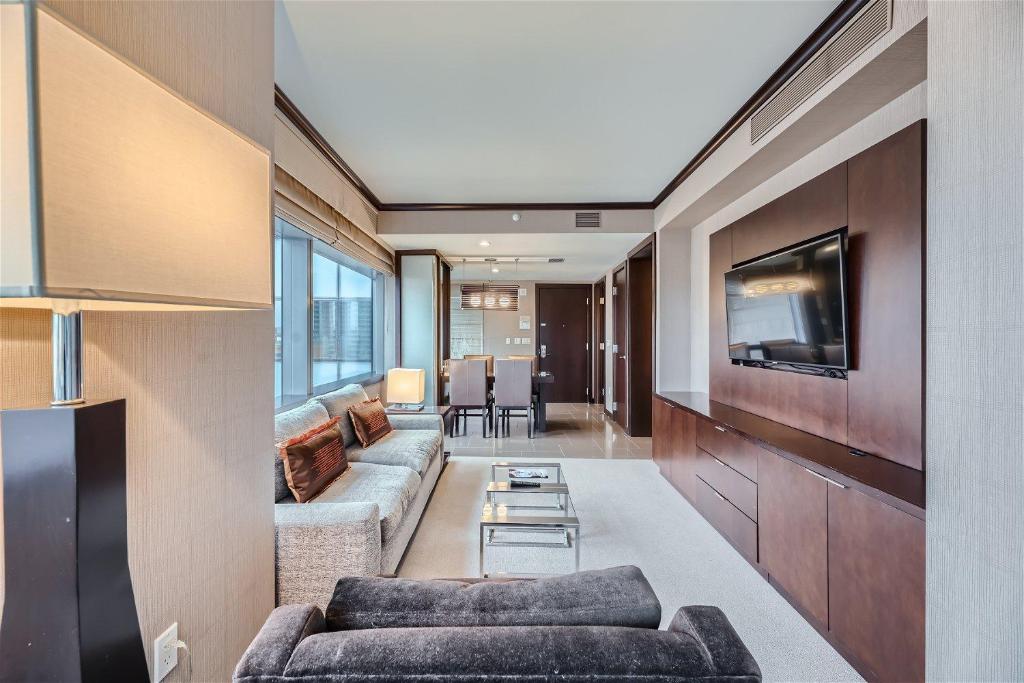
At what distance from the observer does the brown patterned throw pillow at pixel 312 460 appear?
234cm

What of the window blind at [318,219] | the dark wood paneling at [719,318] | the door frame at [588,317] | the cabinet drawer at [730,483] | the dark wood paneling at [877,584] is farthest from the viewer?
the door frame at [588,317]

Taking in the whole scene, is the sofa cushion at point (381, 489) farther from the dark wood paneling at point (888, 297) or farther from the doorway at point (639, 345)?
the doorway at point (639, 345)

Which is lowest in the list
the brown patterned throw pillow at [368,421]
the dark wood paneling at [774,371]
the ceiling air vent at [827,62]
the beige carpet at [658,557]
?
the beige carpet at [658,557]

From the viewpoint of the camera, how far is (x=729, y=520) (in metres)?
2.82

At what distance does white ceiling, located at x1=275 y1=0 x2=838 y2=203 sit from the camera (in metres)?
2.01

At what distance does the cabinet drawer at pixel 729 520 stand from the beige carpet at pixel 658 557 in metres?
0.08

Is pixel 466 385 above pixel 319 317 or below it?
below

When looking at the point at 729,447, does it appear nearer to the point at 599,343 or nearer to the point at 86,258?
the point at 86,258

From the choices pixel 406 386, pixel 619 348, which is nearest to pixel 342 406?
pixel 406 386

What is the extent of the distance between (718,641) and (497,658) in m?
0.41

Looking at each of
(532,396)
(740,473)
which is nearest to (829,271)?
(740,473)

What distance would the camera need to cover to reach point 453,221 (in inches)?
197

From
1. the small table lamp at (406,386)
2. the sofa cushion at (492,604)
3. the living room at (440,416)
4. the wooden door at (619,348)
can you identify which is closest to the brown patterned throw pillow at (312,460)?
the living room at (440,416)

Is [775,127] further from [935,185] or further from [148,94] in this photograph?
[148,94]
